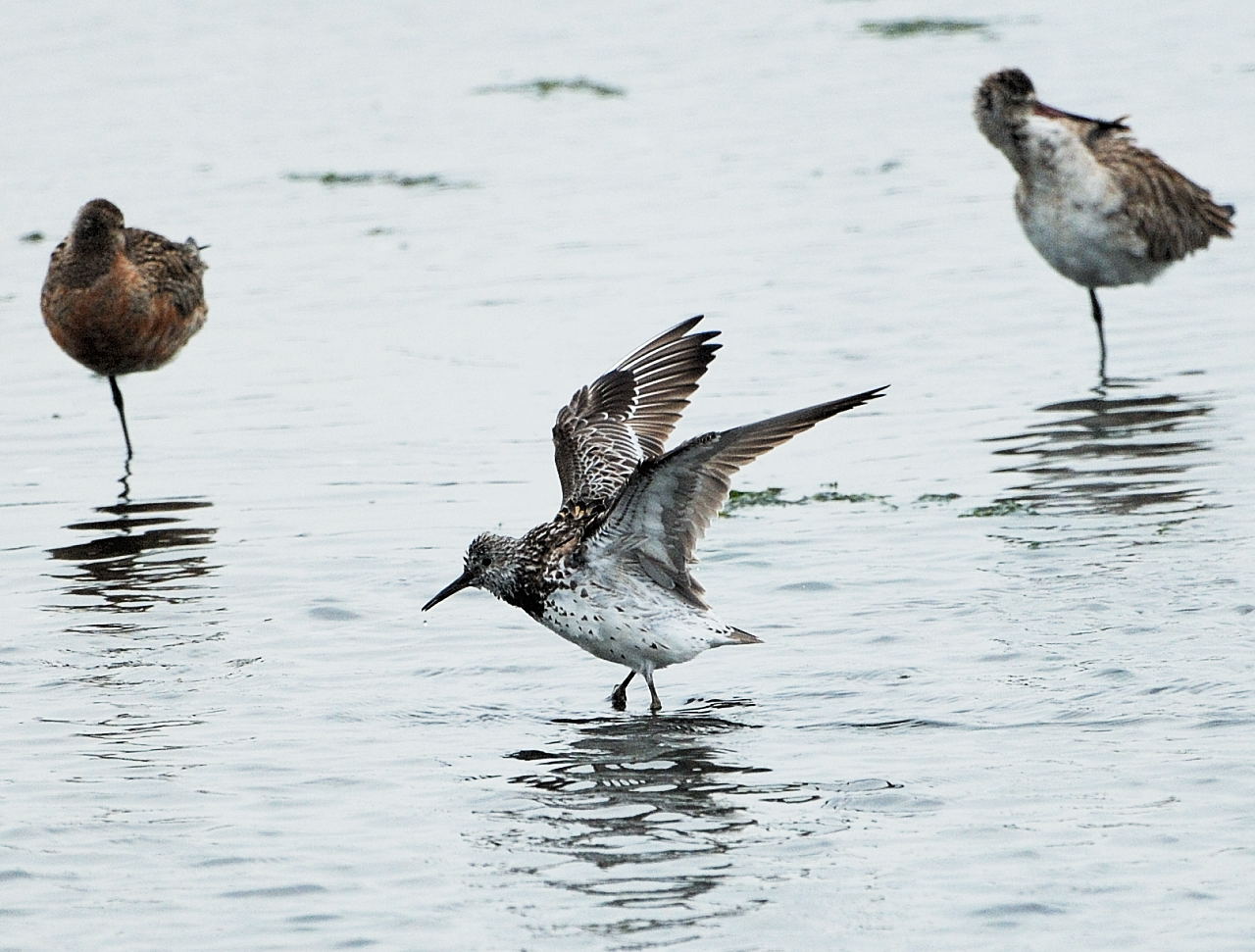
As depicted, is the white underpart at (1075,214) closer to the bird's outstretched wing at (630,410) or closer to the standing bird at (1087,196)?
the standing bird at (1087,196)

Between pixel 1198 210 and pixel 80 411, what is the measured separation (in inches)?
287

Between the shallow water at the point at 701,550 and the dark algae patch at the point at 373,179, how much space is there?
0.37 ft

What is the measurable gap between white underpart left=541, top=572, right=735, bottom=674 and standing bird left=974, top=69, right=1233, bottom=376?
5.88 metres

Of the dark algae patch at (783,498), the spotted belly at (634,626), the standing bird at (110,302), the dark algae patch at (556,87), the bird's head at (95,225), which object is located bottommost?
the spotted belly at (634,626)

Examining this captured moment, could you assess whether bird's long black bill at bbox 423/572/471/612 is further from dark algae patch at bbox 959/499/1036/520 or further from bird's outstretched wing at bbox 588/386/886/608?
dark algae patch at bbox 959/499/1036/520

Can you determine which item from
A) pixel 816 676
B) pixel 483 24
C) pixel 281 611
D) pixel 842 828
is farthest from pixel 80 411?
pixel 483 24

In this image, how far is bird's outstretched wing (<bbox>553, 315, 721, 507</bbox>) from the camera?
30.8 feet

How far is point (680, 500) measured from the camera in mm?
8094

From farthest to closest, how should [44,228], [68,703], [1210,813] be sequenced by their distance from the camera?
[44,228] → [68,703] → [1210,813]

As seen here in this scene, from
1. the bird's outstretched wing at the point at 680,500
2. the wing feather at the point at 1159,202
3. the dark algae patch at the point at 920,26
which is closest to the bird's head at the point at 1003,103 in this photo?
the wing feather at the point at 1159,202

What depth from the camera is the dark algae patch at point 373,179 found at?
60.7 ft

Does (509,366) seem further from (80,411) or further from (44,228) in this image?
(44,228)

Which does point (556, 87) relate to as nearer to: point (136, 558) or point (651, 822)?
Answer: point (136, 558)

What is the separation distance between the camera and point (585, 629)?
823 centimetres
